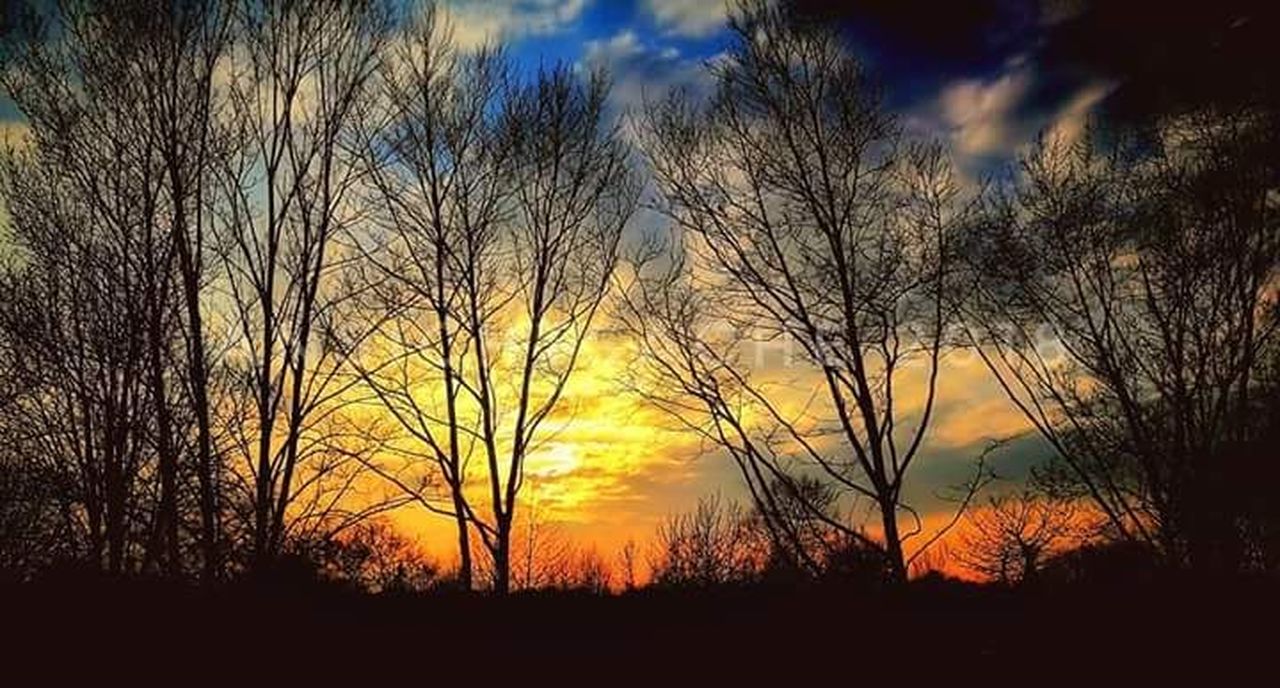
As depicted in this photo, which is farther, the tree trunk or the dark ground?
the tree trunk

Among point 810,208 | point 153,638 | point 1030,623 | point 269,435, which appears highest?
point 810,208

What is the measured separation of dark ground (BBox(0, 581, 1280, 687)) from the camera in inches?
236

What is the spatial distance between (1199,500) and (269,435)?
641 inches

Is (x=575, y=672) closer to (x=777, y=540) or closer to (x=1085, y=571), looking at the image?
(x=777, y=540)

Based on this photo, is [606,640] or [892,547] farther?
[892,547]

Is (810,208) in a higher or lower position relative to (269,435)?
higher

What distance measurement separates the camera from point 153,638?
20.0 feet

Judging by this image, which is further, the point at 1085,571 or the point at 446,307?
the point at 446,307

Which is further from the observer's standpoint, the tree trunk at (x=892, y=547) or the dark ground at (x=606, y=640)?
the tree trunk at (x=892, y=547)

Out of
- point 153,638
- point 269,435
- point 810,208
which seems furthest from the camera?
point 810,208

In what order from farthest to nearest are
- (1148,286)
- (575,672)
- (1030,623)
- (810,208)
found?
1. (1148,286)
2. (810,208)
3. (1030,623)
4. (575,672)

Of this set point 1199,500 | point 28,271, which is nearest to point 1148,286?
point 1199,500

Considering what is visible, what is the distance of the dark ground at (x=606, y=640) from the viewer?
6.00 metres

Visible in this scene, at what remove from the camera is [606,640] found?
24.8ft
